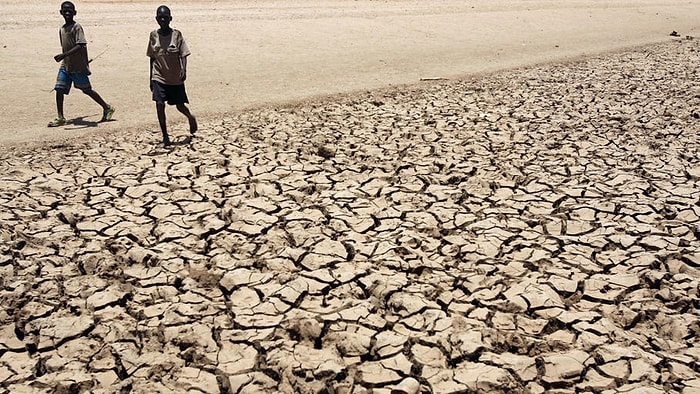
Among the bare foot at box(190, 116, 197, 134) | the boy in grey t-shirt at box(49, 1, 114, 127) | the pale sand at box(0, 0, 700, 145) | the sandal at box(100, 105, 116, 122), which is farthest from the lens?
the pale sand at box(0, 0, 700, 145)

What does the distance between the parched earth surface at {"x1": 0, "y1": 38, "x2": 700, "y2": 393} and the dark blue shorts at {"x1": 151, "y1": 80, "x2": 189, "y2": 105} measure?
1.64 ft

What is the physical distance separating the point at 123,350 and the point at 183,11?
1334 centimetres

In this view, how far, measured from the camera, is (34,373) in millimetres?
2957

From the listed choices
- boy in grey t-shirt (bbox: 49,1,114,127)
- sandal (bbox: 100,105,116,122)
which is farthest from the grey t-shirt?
sandal (bbox: 100,105,116,122)

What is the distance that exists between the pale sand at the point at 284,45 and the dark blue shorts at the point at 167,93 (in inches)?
43.5

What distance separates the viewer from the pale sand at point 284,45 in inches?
327

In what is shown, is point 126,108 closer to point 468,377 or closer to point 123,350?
point 123,350

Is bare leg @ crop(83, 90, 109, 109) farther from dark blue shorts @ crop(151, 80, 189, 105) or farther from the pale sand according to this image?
dark blue shorts @ crop(151, 80, 189, 105)

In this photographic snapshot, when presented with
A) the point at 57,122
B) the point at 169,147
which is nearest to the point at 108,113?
the point at 57,122

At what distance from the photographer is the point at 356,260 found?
402 cm

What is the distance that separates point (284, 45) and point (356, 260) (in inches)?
355

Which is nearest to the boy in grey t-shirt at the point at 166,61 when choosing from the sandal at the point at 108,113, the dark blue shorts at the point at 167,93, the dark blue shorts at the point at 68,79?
the dark blue shorts at the point at 167,93

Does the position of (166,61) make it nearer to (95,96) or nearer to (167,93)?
(167,93)

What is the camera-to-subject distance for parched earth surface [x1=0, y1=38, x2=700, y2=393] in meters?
3.01
